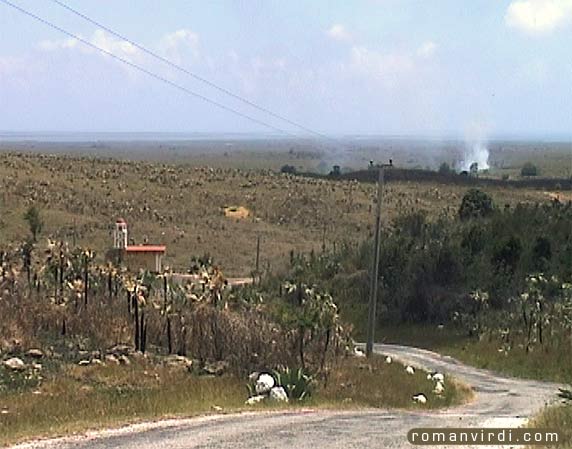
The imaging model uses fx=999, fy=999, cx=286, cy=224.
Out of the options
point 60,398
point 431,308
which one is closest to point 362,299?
point 431,308

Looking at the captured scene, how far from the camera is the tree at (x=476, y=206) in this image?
7138 cm

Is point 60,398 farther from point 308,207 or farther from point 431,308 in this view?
point 308,207

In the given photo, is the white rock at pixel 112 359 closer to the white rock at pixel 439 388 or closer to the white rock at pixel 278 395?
the white rock at pixel 278 395

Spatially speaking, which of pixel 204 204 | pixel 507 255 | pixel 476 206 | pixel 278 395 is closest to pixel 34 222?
pixel 204 204

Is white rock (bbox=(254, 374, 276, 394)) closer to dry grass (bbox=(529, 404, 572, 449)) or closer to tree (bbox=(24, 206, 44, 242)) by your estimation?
dry grass (bbox=(529, 404, 572, 449))

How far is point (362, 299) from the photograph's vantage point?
5447 cm

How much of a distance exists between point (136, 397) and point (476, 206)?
5701 centimetres

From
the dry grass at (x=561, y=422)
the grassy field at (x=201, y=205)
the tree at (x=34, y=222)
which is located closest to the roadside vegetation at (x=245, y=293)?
the tree at (x=34, y=222)

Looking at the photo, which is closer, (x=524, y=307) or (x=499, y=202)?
(x=524, y=307)

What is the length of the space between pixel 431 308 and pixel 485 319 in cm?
501

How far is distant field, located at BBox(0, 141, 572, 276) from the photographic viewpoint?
67188 millimetres

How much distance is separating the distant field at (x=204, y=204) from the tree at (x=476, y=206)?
708cm

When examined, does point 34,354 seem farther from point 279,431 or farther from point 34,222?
point 34,222

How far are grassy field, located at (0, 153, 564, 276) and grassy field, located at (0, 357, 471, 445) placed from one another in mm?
35819
